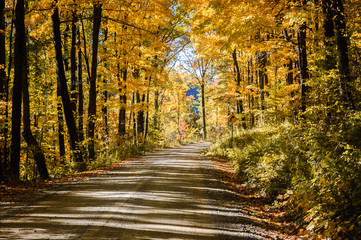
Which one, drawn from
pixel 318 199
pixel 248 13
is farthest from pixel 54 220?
pixel 248 13

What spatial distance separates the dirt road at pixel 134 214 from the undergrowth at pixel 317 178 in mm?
1128

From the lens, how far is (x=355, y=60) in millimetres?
7941

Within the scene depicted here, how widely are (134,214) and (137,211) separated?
19 cm

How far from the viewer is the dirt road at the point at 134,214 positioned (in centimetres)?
464

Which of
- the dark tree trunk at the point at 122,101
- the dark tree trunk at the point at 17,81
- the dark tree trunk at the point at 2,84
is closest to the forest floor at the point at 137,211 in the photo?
the dark tree trunk at the point at 17,81

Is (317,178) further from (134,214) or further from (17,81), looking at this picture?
(17,81)

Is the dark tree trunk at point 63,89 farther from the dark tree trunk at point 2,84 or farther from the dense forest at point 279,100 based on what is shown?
the dark tree trunk at point 2,84

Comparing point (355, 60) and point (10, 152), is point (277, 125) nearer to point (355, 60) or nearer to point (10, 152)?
point (355, 60)

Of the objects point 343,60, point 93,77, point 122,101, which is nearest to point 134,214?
point 343,60

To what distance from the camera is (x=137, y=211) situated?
577 cm

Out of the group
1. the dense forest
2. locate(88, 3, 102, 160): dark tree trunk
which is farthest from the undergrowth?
locate(88, 3, 102, 160): dark tree trunk

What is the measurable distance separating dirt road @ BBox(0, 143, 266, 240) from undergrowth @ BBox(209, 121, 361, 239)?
3.70ft

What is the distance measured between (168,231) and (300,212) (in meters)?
3.11

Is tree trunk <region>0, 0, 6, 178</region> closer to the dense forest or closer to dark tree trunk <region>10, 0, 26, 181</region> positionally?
the dense forest
